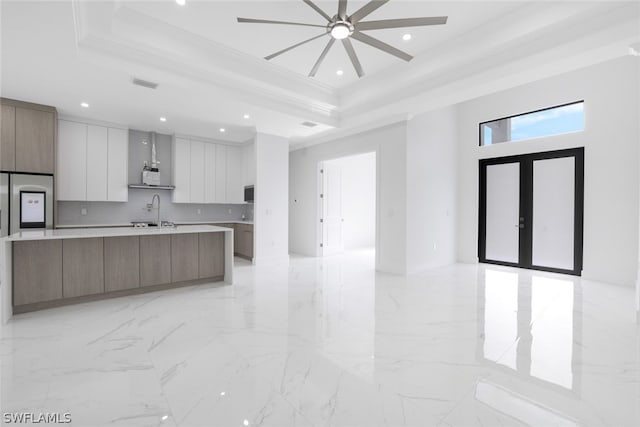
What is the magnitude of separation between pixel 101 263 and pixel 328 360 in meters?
3.04

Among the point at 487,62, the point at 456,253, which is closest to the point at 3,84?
the point at 487,62

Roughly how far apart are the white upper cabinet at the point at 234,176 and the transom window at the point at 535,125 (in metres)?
5.49

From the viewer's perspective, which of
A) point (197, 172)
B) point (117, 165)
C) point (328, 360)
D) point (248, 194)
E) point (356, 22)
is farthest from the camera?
point (248, 194)

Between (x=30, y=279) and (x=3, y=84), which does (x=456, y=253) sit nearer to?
(x=30, y=279)

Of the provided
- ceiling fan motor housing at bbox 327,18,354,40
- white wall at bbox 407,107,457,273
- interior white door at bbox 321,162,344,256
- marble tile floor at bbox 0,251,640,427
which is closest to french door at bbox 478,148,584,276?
white wall at bbox 407,107,457,273

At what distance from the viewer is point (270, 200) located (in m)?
6.38

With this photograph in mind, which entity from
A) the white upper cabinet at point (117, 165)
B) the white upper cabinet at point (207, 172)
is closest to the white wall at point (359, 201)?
the white upper cabinet at point (207, 172)

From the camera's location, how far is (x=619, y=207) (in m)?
4.62

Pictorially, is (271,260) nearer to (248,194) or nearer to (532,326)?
(248,194)

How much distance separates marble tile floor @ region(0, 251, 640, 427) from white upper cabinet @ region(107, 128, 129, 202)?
2.91 metres

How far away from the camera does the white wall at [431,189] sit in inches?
211

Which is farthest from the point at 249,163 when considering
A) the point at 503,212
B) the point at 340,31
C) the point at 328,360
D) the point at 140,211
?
the point at 503,212

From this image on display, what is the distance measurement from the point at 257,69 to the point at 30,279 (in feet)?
12.1

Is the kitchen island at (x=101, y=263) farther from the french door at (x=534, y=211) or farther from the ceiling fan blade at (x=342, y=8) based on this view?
the french door at (x=534, y=211)
